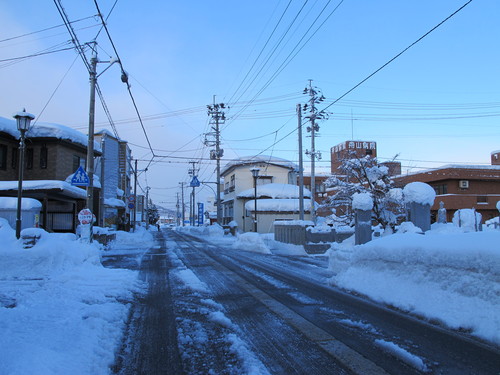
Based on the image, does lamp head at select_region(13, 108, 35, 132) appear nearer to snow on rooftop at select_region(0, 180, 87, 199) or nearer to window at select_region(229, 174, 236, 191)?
snow on rooftop at select_region(0, 180, 87, 199)

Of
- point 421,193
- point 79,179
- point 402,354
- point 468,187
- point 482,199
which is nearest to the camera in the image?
point 402,354

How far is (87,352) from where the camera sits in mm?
3881

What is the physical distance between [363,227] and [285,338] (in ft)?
33.0

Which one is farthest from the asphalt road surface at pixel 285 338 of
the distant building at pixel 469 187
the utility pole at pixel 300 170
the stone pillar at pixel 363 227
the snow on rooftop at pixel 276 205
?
the snow on rooftop at pixel 276 205

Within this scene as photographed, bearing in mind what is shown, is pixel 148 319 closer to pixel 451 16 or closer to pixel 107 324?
pixel 107 324

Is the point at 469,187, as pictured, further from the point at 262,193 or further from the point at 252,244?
the point at 252,244

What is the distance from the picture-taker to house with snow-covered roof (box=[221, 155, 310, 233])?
139 feet

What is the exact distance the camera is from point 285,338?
4695 mm

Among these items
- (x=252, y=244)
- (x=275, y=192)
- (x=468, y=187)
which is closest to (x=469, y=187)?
(x=468, y=187)

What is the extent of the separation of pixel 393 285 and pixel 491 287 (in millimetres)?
1985

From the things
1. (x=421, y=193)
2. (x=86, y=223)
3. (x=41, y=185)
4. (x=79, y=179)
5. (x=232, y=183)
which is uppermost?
(x=232, y=183)

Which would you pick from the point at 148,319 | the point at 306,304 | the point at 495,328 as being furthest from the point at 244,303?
the point at 495,328

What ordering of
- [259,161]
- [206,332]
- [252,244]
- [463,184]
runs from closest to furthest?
1. [206,332]
2. [252,244]
3. [463,184]
4. [259,161]

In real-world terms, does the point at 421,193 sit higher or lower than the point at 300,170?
lower
